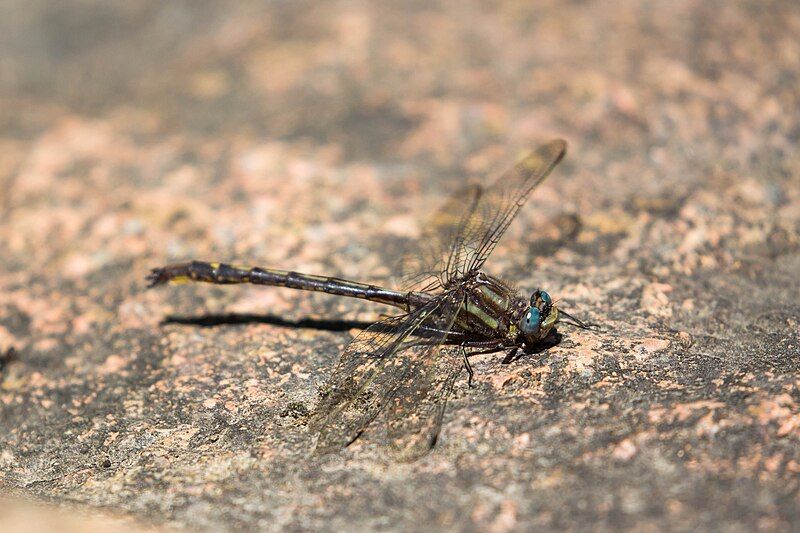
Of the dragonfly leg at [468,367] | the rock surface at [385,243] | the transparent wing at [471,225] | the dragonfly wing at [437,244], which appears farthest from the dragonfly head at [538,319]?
the dragonfly wing at [437,244]

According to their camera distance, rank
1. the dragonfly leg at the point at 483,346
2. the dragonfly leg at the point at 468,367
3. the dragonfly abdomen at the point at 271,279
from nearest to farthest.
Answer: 1. the dragonfly leg at the point at 468,367
2. the dragonfly leg at the point at 483,346
3. the dragonfly abdomen at the point at 271,279

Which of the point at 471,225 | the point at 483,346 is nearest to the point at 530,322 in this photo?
the point at 483,346

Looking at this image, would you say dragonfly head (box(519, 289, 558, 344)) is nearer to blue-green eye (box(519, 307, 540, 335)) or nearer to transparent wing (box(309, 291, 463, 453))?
blue-green eye (box(519, 307, 540, 335))

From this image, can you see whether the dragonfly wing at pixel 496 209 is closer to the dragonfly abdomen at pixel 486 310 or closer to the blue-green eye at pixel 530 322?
the dragonfly abdomen at pixel 486 310

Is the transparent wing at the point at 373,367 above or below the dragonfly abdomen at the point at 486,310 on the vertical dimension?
below

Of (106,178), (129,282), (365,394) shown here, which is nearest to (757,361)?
(365,394)

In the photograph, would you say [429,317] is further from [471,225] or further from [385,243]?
[385,243]

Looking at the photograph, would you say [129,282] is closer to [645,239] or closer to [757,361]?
[645,239]

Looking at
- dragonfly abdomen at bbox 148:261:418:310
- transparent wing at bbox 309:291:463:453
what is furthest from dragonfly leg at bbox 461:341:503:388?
dragonfly abdomen at bbox 148:261:418:310

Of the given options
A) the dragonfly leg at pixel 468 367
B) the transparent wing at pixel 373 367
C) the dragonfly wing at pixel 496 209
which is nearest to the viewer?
the transparent wing at pixel 373 367
